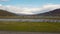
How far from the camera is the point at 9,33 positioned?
53.2 ft

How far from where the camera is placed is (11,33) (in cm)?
1627

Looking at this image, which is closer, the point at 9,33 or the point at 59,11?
the point at 9,33

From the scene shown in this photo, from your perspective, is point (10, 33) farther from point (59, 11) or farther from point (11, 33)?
point (59, 11)

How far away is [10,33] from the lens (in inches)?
640

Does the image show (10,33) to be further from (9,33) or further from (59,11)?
(59,11)

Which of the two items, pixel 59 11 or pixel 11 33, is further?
pixel 59 11

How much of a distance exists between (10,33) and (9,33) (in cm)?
10

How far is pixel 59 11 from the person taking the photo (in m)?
160

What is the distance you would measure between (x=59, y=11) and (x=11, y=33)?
146809 millimetres

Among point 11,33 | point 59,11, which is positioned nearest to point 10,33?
point 11,33

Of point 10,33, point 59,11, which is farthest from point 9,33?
point 59,11

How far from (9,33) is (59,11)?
482 feet

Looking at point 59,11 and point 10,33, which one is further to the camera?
point 59,11
